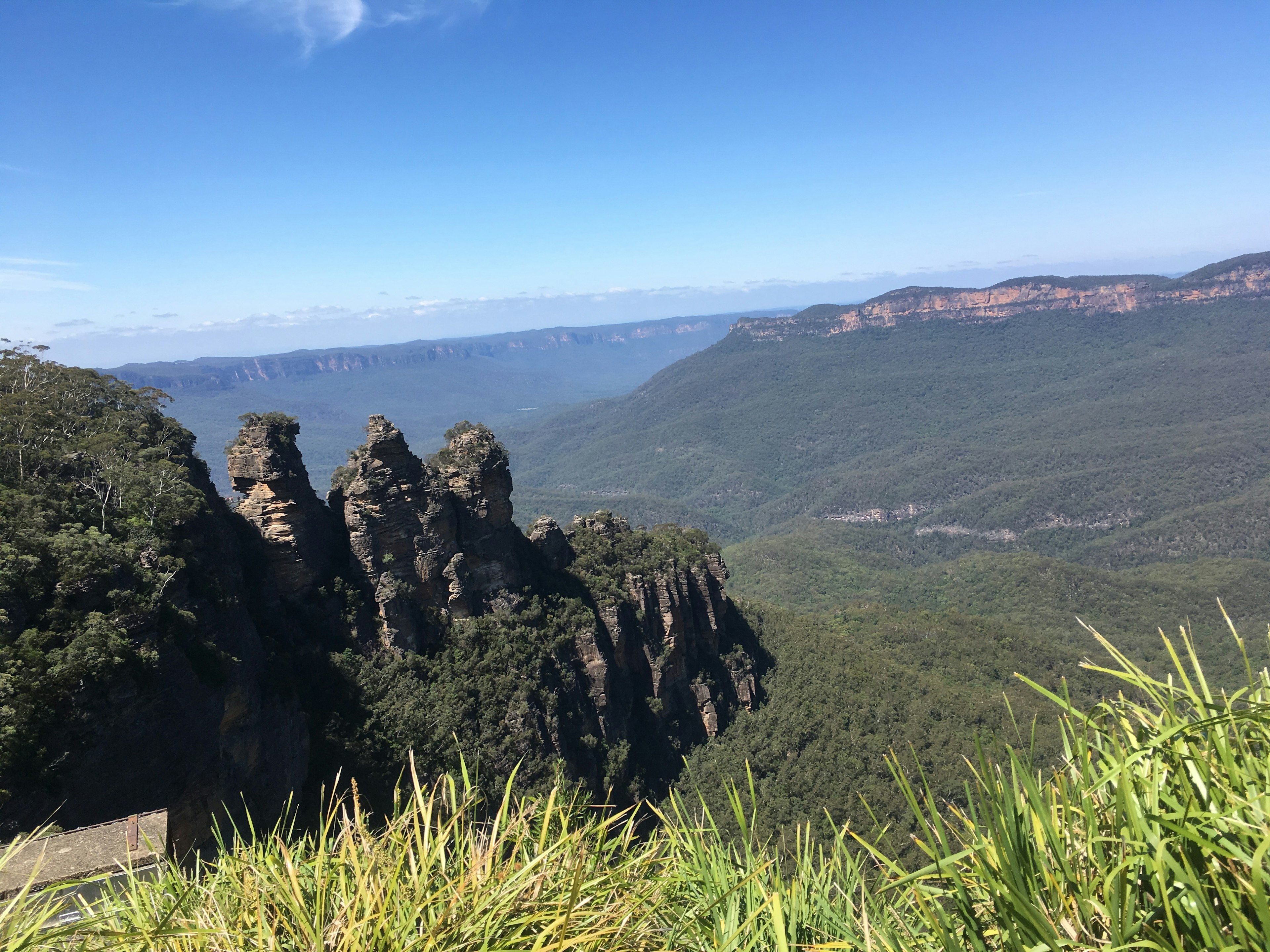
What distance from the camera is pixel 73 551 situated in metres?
15.5

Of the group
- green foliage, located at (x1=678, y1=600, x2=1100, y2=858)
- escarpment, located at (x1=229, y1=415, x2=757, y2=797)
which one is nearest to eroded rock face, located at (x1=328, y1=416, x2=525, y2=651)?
escarpment, located at (x1=229, y1=415, x2=757, y2=797)

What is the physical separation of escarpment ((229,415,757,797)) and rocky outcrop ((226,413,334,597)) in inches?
2.4

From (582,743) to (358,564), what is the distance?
1230cm

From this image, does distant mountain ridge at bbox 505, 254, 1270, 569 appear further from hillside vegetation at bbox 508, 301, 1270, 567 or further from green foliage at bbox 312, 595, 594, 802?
green foliage at bbox 312, 595, 594, 802

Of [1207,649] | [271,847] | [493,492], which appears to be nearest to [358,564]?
[493,492]

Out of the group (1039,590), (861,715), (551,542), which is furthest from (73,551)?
(1039,590)

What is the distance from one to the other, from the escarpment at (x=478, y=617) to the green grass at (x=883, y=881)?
1722 centimetres

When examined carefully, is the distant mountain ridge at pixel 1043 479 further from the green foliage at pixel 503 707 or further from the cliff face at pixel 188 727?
the cliff face at pixel 188 727

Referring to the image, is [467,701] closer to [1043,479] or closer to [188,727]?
[188,727]

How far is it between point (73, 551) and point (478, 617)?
16262 mm

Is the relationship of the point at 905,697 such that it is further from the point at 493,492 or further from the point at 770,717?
the point at 493,492

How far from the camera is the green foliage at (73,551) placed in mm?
13352

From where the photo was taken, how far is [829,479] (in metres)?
166

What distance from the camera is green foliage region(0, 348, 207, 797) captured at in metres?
13.4
